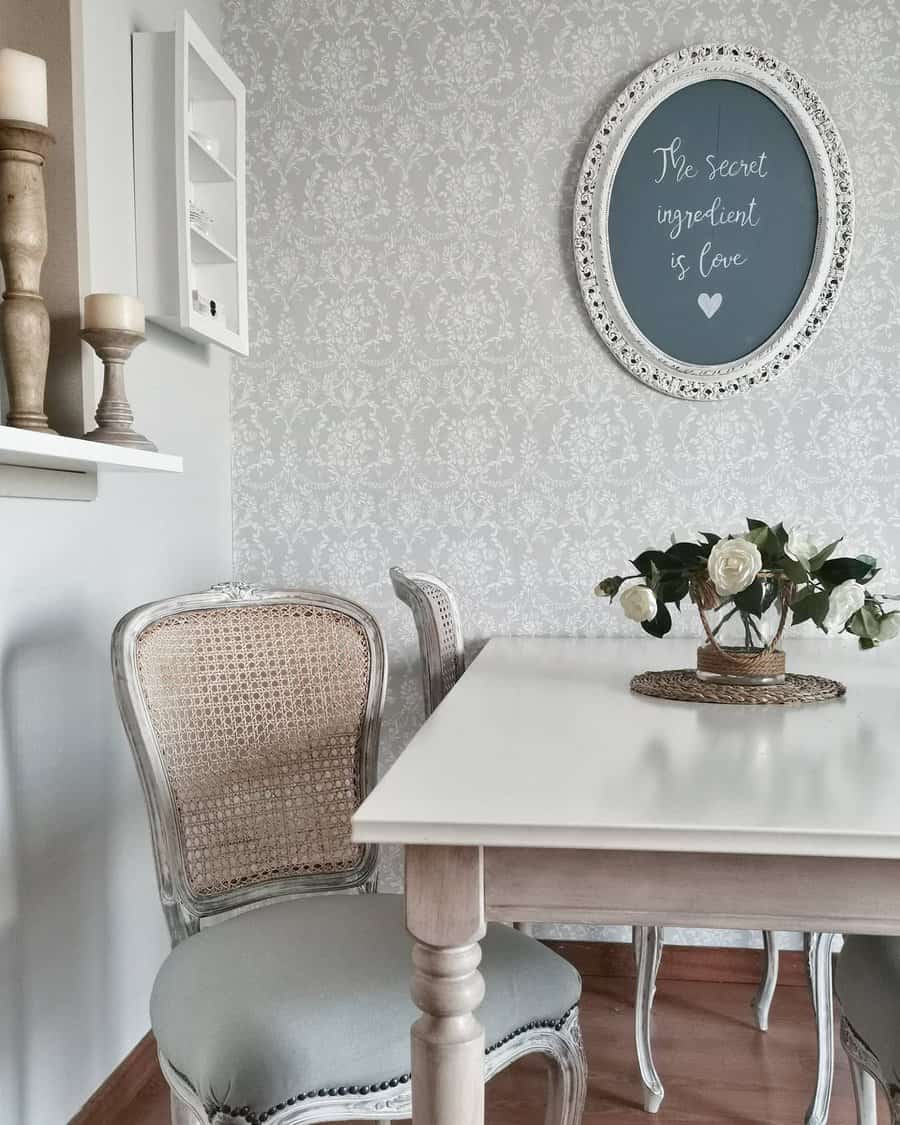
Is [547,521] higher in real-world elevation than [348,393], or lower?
lower

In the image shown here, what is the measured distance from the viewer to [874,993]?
1.23 meters

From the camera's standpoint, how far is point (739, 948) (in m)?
2.45

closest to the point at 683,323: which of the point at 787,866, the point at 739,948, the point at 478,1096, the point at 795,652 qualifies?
the point at 795,652

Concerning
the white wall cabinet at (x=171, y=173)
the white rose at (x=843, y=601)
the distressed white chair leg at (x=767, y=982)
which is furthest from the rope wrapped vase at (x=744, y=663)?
the white wall cabinet at (x=171, y=173)

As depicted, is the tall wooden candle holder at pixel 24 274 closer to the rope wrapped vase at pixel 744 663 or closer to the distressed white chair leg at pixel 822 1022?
the rope wrapped vase at pixel 744 663

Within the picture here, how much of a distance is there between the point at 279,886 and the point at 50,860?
0.40 meters

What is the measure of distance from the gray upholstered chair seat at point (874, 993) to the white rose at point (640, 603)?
52 cm

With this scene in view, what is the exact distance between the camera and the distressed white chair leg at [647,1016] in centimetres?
190

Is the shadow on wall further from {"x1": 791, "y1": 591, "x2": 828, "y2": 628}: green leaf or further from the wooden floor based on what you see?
{"x1": 791, "y1": 591, "x2": 828, "y2": 628}: green leaf

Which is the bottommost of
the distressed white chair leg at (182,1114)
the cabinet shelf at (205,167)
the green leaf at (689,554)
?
the distressed white chair leg at (182,1114)

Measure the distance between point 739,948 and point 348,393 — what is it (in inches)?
63.5

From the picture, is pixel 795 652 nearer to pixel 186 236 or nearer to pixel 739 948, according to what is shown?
pixel 739 948

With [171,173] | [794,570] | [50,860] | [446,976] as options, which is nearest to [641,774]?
[446,976]

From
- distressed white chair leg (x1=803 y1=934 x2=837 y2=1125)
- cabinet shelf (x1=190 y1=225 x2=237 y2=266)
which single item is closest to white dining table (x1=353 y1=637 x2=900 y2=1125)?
distressed white chair leg (x1=803 y1=934 x2=837 y2=1125)
